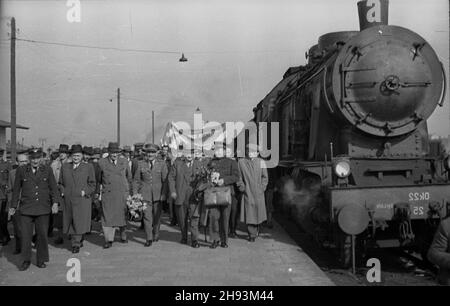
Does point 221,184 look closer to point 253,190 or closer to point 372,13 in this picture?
point 253,190

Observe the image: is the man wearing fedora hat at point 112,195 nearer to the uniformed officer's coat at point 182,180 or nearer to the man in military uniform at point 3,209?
the uniformed officer's coat at point 182,180

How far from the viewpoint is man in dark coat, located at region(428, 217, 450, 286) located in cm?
400

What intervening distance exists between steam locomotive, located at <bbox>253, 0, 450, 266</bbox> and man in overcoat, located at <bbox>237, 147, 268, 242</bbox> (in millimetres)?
1167

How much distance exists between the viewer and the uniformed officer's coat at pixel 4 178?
8810 millimetres

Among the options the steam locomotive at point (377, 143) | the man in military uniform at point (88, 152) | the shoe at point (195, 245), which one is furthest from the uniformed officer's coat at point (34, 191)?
the steam locomotive at point (377, 143)

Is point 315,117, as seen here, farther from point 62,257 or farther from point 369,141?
point 62,257

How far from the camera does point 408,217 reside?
6.18 meters

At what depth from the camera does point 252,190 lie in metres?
8.78

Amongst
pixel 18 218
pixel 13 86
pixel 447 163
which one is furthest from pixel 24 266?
pixel 13 86

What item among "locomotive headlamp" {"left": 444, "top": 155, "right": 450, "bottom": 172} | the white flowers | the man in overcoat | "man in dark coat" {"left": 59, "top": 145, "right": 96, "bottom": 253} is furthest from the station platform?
"locomotive headlamp" {"left": 444, "top": 155, "right": 450, "bottom": 172}

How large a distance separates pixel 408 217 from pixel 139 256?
4.07m

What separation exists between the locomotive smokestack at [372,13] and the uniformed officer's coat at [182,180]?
391cm

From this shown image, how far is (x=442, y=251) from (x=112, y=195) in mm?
5969
